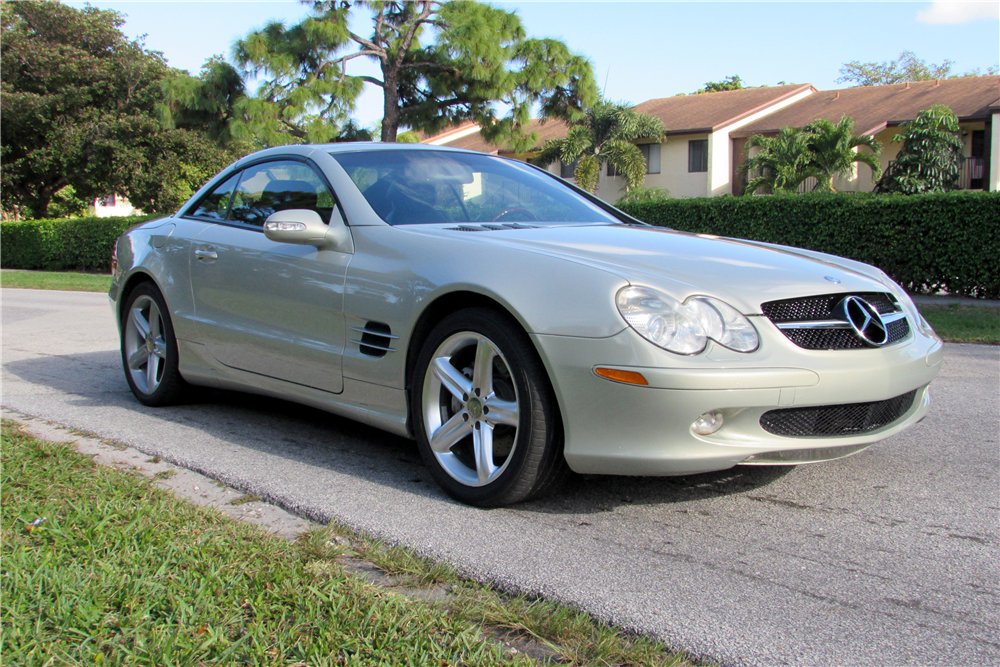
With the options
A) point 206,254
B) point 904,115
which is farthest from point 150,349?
point 904,115

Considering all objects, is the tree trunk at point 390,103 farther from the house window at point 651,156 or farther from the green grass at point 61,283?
the house window at point 651,156

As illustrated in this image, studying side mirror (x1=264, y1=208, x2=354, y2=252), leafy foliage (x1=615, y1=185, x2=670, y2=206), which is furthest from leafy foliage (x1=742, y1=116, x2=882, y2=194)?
side mirror (x1=264, y1=208, x2=354, y2=252)

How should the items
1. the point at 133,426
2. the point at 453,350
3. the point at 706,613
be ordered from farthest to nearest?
the point at 133,426, the point at 453,350, the point at 706,613

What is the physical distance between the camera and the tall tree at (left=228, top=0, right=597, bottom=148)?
20.9 meters

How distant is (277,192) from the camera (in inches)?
184

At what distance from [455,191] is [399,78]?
19515 mm

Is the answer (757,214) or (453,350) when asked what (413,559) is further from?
(757,214)

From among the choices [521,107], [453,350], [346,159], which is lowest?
[453,350]

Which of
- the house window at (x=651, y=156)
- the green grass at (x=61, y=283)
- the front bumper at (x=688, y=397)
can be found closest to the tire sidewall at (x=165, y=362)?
the front bumper at (x=688, y=397)

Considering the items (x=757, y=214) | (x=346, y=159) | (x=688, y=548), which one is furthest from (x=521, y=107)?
(x=688, y=548)

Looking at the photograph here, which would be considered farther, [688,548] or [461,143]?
[461,143]

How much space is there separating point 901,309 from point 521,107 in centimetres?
1990

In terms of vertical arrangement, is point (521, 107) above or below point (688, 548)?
above

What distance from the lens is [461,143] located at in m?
42.9
